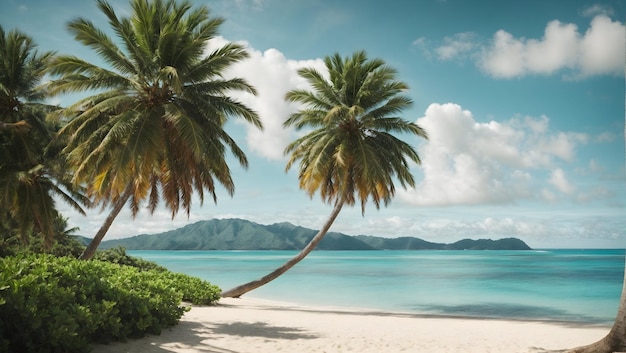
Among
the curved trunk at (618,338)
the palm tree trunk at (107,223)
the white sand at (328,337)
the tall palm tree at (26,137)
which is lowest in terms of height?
the white sand at (328,337)

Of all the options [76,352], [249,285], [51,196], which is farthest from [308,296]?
[76,352]

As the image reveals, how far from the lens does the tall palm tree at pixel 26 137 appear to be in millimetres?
16609

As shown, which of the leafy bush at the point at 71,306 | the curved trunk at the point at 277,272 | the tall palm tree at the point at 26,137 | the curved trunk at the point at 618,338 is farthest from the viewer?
the curved trunk at the point at 277,272

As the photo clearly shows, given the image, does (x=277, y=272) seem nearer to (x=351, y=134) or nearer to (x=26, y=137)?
(x=351, y=134)

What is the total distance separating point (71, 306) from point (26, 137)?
1297 cm

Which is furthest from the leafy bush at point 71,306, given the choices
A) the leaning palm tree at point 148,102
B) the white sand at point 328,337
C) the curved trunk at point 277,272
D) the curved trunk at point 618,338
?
the curved trunk at point 277,272

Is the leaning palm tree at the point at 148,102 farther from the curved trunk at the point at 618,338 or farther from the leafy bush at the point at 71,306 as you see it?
the curved trunk at the point at 618,338

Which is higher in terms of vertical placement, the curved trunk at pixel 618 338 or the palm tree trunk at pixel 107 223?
the palm tree trunk at pixel 107 223

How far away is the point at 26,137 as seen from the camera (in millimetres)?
16844

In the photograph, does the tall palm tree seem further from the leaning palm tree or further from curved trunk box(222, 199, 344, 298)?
curved trunk box(222, 199, 344, 298)

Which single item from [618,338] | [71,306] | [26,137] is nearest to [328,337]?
[71,306]

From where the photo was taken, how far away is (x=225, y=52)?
13.8 m

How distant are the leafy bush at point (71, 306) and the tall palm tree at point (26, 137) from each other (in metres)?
9.87

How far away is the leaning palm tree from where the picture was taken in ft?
41.0
